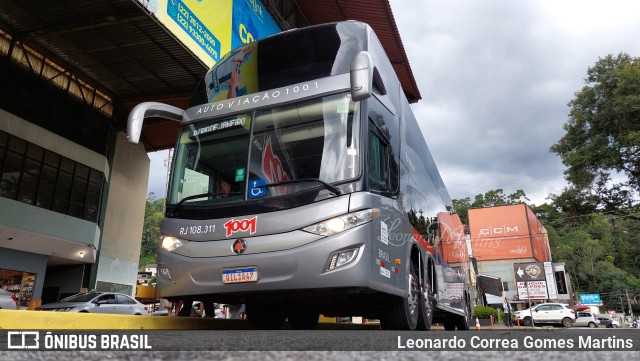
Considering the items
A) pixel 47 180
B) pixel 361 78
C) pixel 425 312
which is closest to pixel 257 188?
pixel 361 78

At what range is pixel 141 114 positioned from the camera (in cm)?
538

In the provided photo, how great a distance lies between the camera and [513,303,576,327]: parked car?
29406mm

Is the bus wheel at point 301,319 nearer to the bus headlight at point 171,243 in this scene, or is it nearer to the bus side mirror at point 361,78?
the bus headlight at point 171,243

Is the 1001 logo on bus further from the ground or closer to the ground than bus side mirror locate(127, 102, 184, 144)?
closer to the ground

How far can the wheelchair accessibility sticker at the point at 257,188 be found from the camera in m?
4.96

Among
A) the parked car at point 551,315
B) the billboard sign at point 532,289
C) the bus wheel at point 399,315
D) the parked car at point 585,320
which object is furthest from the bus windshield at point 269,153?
the parked car at point 585,320

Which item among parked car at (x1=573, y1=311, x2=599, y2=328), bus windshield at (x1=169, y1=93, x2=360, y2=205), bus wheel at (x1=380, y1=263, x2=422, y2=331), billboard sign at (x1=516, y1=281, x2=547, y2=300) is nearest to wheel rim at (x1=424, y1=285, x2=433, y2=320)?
bus wheel at (x1=380, y1=263, x2=422, y2=331)

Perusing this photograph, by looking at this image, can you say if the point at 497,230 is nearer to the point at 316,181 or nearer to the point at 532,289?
the point at 532,289

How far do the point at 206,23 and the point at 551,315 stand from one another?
90.9ft

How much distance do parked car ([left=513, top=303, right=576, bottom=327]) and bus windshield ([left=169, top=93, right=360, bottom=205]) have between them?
93.5 feet

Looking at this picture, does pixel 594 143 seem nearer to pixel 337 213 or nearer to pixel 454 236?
pixel 454 236

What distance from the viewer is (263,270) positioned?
4.62 m

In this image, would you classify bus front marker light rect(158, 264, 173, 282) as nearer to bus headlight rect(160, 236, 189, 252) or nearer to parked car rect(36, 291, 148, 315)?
bus headlight rect(160, 236, 189, 252)

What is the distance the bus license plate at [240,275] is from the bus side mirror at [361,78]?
1.97m
